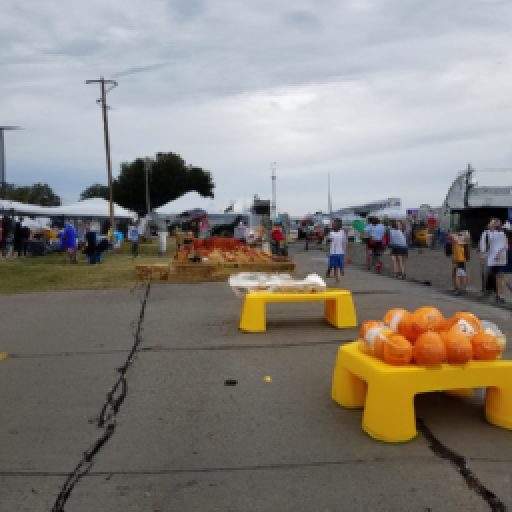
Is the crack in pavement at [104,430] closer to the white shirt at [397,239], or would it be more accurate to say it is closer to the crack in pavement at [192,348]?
the crack in pavement at [192,348]

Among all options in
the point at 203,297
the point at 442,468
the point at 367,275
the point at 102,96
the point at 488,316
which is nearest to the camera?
the point at 442,468

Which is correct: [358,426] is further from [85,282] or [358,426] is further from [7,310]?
[85,282]

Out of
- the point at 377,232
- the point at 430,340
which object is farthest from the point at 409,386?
the point at 377,232

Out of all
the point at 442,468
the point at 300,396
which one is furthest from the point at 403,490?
the point at 300,396

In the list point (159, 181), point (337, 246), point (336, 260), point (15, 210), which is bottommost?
point (336, 260)

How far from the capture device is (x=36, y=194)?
103 meters

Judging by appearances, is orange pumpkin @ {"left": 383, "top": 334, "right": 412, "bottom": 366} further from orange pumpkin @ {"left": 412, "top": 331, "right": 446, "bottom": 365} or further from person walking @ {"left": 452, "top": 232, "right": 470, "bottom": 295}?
person walking @ {"left": 452, "top": 232, "right": 470, "bottom": 295}

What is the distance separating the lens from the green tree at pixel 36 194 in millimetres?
87125

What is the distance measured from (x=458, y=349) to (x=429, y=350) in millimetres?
238

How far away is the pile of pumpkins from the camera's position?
14.7ft

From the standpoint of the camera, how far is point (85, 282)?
1516 cm

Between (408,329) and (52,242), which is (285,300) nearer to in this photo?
(408,329)

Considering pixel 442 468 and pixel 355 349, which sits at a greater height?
pixel 355 349

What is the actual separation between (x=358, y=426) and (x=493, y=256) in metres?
7.90
